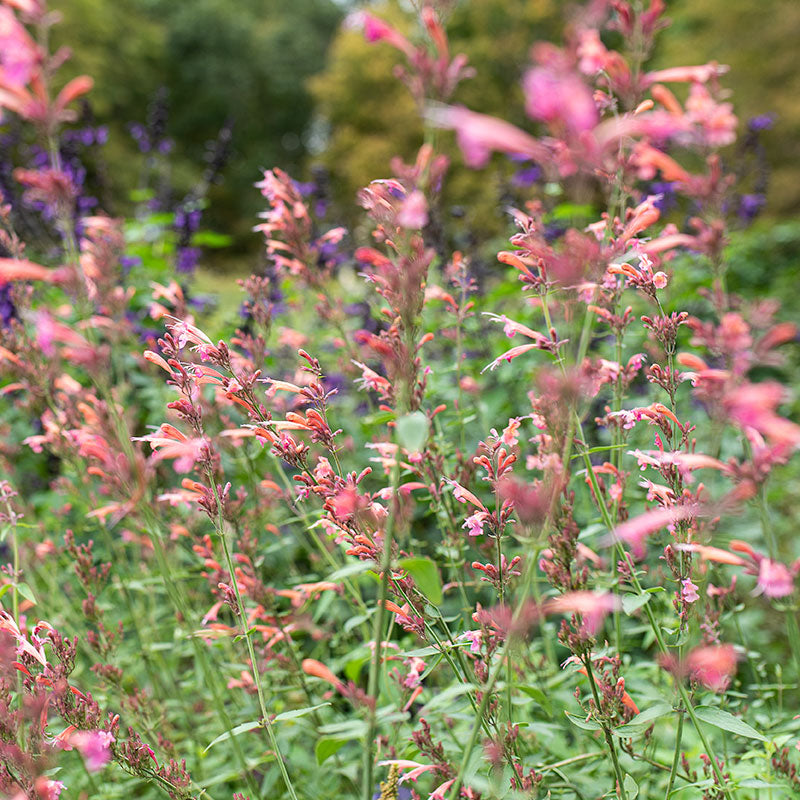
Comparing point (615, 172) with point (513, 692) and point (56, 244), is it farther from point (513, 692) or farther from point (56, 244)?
point (56, 244)

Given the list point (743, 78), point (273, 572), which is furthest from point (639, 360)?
point (743, 78)

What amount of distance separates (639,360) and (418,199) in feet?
4.34

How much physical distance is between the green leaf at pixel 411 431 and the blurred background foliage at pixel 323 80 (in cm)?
384

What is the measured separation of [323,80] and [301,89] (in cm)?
798

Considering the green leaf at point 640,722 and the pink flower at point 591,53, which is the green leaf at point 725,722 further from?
the pink flower at point 591,53

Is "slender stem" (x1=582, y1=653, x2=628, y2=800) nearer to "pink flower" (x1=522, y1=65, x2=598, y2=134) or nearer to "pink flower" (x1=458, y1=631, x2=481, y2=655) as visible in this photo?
"pink flower" (x1=458, y1=631, x2=481, y2=655)

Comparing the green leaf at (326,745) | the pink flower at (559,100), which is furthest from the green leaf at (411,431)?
the green leaf at (326,745)

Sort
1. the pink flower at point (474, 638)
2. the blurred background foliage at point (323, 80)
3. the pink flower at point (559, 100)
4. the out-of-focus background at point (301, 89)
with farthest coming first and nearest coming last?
the blurred background foliage at point (323, 80)
the out-of-focus background at point (301, 89)
the pink flower at point (474, 638)
the pink flower at point (559, 100)

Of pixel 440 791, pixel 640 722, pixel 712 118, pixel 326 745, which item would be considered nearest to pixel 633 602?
pixel 640 722

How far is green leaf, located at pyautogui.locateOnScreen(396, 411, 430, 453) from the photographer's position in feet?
4.16

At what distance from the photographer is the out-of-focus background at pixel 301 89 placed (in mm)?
14805

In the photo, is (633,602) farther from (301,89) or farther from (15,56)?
(301,89)

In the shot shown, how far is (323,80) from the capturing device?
80.3 ft

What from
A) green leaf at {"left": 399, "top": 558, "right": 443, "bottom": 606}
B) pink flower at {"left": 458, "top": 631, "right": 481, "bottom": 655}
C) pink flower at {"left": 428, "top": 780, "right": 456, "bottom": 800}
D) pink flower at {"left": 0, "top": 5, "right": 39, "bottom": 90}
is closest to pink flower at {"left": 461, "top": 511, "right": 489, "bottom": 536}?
pink flower at {"left": 458, "top": 631, "right": 481, "bottom": 655}
